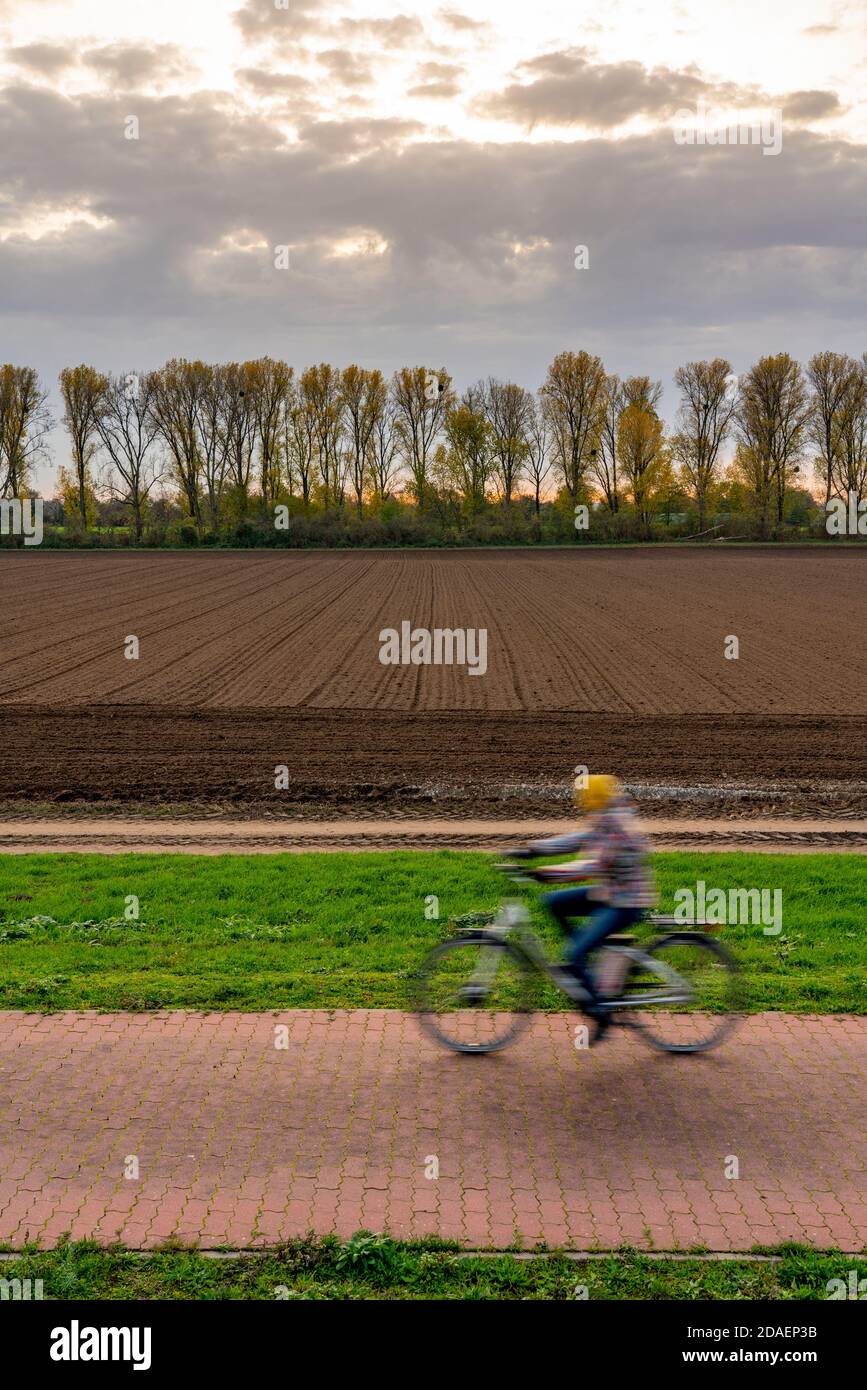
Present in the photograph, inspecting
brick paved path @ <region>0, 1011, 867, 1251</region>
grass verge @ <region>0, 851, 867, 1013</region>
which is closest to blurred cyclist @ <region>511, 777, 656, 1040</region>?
brick paved path @ <region>0, 1011, 867, 1251</region>

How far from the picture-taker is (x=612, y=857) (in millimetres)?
6918

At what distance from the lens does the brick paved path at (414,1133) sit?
549cm

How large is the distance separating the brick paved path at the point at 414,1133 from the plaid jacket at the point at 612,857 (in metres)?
1.18

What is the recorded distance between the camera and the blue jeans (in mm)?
7070

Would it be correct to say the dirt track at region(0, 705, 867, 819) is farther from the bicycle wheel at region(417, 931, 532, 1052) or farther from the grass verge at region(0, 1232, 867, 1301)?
the grass verge at region(0, 1232, 867, 1301)

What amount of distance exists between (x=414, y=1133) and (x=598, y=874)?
193cm

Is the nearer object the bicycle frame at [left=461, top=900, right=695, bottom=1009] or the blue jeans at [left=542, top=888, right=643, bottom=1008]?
the blue jeans at [left=542, top=888, right=643, bottom=1008]

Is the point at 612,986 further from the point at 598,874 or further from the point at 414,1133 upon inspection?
the point at 414,1133

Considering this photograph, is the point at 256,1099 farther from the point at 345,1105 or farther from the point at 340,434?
the point at 340,434

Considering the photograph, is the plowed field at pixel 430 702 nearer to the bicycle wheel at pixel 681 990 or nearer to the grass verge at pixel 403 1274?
the bicycle wheel at pixel 681 990

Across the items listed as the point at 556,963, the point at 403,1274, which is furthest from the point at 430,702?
the point at 403,1274

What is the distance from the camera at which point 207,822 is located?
14.5m

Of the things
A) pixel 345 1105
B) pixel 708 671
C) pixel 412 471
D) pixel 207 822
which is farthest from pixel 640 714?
pixel 412 471
